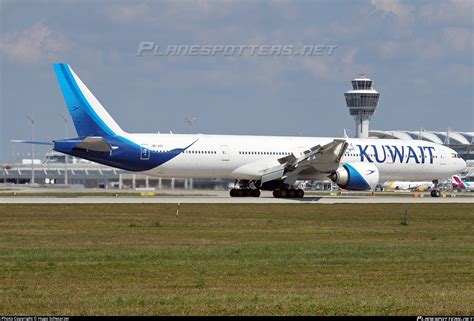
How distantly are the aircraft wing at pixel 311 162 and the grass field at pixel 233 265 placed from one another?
1621 centimetres

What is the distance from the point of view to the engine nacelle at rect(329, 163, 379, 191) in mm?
55031

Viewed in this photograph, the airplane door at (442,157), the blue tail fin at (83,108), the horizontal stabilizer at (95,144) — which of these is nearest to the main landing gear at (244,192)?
the blue tail fin at (83,108)

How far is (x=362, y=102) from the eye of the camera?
179 meters

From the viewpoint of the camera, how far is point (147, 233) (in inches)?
1180

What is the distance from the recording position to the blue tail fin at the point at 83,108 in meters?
53.9

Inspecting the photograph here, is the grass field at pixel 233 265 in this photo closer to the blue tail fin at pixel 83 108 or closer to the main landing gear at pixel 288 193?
the blue tail fin at pixel 83 108

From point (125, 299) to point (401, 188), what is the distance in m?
98.4

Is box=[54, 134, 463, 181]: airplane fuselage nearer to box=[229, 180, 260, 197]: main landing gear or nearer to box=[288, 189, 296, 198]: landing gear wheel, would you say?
box=[288, 189, 296, 198]: landing gear wheel

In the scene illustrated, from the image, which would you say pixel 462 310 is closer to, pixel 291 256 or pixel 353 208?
pixel 291 256

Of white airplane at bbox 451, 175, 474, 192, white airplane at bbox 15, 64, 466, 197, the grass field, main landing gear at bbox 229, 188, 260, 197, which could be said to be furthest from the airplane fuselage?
white airplane at bbox 451, 175, 474, 192

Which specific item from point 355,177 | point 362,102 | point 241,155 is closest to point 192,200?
point 241,155

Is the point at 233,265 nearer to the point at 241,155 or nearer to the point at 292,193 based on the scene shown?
the point at 241,155

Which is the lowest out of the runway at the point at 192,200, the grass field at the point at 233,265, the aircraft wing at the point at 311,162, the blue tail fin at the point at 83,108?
the grass field at the point at 233,265

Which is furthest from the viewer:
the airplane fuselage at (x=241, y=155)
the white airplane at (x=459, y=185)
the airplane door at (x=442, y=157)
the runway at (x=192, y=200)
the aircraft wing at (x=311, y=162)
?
the white airplane at (x=459, y=185)
